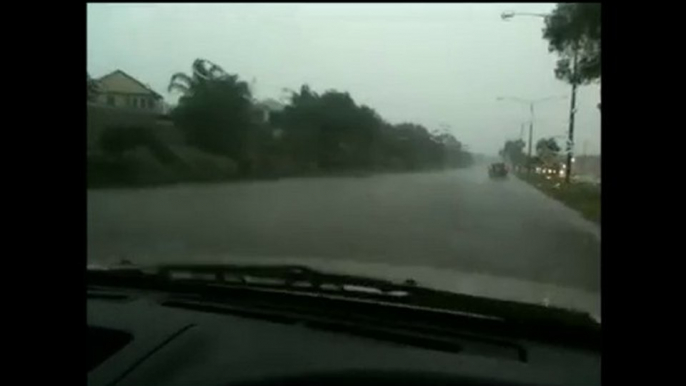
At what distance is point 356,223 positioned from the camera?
3.51 meters

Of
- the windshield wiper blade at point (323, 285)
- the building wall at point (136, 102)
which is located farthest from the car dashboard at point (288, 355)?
the building wall at point (136, 102)

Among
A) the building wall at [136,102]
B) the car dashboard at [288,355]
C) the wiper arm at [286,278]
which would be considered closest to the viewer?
the car dashboard at [288,355]

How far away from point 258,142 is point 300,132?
0.19 m

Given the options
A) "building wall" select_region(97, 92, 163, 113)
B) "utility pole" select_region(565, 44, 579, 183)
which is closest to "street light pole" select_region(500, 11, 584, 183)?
"utility pole" select_region(565, 44, 579, 183)

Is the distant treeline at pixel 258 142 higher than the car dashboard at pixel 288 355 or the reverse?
higher

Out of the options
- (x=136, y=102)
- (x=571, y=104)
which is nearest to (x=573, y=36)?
(x=571, y=104)

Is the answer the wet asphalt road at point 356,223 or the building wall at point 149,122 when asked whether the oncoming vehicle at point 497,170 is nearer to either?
the wet asphalt road at point 356,223

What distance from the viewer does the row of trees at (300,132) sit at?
3.28 meters

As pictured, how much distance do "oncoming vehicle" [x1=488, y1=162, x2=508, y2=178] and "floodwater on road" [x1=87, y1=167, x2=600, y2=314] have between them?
3cm

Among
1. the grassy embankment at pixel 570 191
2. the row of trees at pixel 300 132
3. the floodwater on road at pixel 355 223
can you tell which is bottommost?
the floodwater on road at pixel 355 223

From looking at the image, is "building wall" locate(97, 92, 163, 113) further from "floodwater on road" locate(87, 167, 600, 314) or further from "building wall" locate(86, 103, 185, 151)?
"floodwater on road" locate(87, 167, 600, 314)

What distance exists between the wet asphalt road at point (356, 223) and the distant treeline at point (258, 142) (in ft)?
0.20
